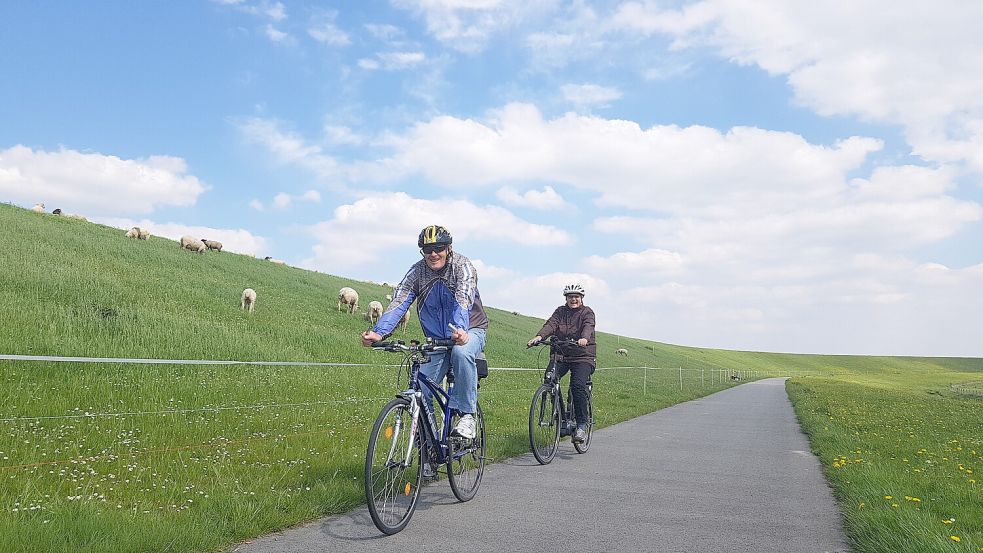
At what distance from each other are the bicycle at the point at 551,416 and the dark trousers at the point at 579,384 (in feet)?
0.21

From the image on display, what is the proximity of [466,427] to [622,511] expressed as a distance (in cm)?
156

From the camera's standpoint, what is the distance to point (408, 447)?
5.27m

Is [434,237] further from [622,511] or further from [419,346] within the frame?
[622,511]

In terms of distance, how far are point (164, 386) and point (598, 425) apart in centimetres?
802

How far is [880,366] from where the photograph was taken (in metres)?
148

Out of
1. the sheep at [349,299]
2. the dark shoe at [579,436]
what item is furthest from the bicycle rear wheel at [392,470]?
the sheep at [349,299]

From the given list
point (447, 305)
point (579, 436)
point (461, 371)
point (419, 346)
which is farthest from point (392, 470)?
point (579, 436)

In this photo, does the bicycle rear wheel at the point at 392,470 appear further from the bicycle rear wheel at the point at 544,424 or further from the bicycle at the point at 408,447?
the bicycle rear wheel at the point at 544,424

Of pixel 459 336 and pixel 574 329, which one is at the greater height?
pixel 574 329

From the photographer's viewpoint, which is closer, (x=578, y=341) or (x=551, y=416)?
(x=551, y=416)

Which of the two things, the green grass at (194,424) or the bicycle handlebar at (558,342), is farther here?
the bicycle handlebar at (558,342)

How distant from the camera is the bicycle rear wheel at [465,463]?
6.00m

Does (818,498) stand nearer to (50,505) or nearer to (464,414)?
(464,414)

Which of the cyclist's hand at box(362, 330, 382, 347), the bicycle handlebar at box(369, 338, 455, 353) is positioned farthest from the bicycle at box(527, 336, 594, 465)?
the cyclist's hand at box(362, 330, 382, 347)
